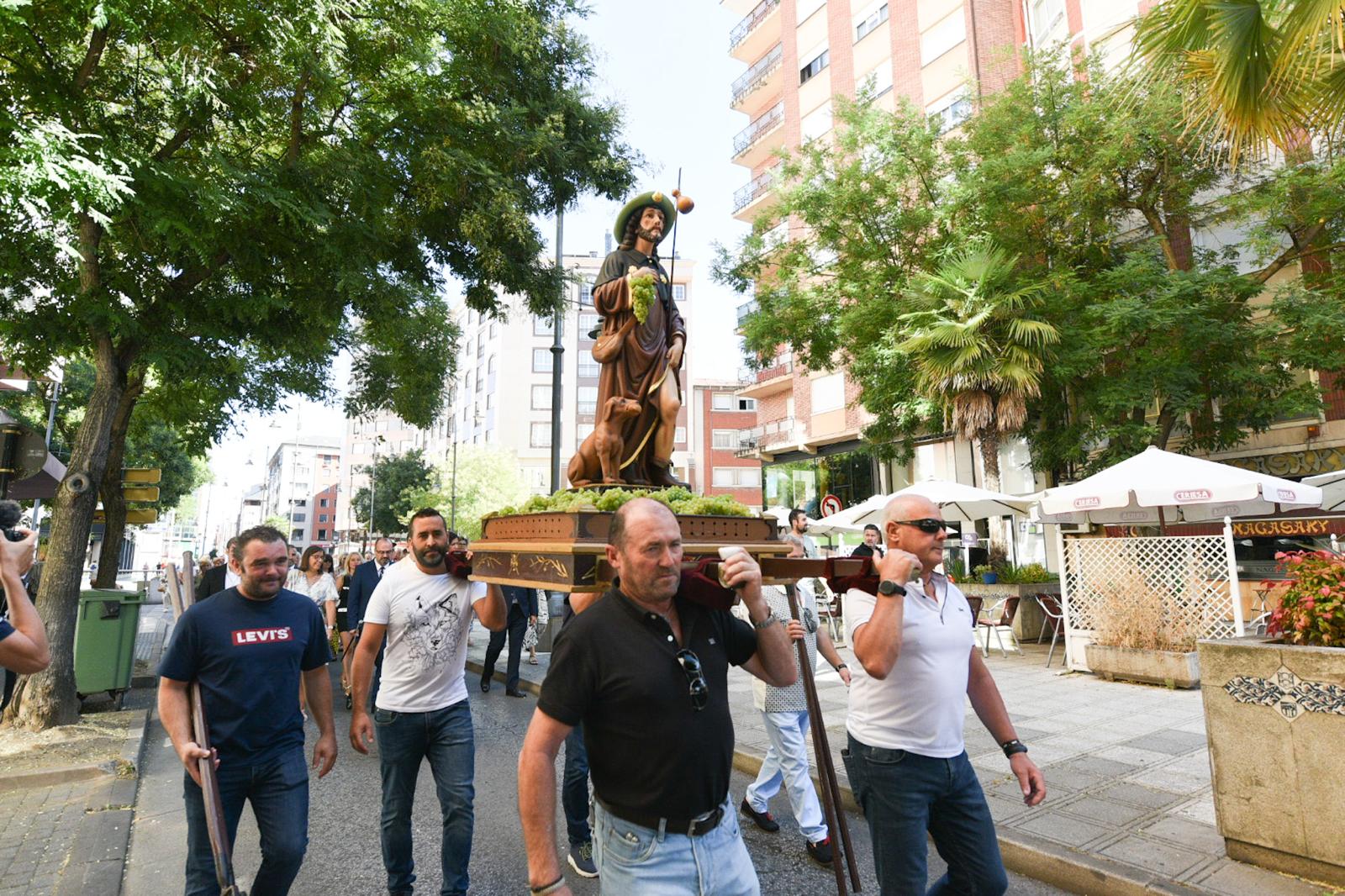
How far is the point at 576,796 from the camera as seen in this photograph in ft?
15.9

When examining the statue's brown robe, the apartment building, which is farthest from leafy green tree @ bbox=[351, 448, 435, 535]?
the statue's brown robe

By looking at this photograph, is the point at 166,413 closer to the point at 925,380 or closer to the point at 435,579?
the point at 435,579

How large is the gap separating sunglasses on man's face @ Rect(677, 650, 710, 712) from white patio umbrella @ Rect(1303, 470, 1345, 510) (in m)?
14.9

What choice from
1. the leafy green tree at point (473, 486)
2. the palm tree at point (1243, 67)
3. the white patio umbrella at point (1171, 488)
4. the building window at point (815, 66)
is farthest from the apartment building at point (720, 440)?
the palm tree at point (1243, 67)

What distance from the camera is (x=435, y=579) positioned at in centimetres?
433

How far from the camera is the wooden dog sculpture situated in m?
4.72

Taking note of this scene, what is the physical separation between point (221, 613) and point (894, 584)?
116 inches

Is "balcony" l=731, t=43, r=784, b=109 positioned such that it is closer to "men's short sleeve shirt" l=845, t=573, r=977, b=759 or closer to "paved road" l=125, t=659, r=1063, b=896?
"paved road" l=125, t=659, r=1063, b=896

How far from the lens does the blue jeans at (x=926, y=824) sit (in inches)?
113

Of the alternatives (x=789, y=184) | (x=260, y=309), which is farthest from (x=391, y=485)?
(x=260, y=309)

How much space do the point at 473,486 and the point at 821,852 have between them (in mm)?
53793

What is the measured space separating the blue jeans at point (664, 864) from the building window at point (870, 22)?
3105 cm

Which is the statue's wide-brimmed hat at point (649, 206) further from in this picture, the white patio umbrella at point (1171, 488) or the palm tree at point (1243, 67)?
the white patio umbrella at point (1171, 488)

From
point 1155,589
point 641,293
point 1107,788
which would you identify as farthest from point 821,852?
point 1155,589
